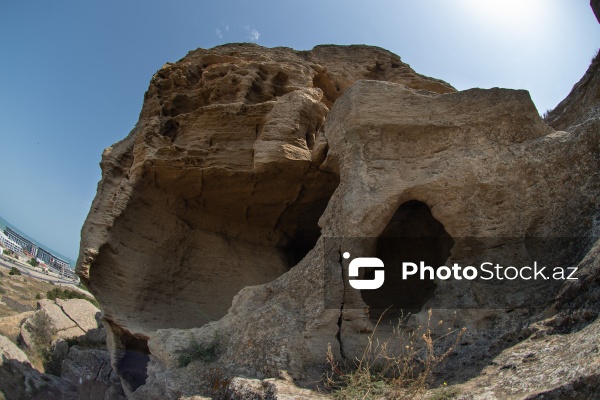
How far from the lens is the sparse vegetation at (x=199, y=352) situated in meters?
5.66

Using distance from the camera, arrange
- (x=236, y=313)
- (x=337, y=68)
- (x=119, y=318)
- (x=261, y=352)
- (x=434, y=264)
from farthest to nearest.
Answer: (x=337, y=68), (x=119, y=318), (x=434, y=264), (x=236, y=313), (x=261, y=352)

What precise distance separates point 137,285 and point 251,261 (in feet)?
7.19

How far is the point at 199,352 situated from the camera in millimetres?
5762

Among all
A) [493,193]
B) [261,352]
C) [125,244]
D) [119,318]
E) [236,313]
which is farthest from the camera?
[125,244]

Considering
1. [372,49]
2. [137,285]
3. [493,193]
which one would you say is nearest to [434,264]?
[493,193]

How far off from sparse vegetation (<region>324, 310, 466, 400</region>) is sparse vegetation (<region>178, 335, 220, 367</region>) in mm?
1472

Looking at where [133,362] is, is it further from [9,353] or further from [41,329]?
[41,329]

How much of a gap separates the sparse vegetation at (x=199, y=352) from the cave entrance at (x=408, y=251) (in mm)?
2526

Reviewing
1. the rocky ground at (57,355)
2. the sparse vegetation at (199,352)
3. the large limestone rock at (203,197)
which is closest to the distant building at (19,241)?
the rocky ground at (57,355)

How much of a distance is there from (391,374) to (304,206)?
557cm

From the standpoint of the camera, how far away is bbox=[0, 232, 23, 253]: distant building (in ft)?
215

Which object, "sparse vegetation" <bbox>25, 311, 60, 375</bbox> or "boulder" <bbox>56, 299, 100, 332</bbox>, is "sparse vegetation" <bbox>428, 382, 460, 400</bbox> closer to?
"sparse vegetation" <bbox>25, 311, 60, 375</bbox>

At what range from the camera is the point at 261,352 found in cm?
522

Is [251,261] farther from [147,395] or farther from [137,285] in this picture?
[147,395]
